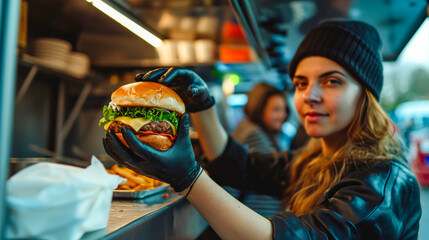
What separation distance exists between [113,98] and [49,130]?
316 cm

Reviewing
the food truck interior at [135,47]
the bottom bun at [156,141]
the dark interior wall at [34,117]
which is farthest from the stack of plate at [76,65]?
the bottom bun at [156,141]

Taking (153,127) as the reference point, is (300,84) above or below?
above

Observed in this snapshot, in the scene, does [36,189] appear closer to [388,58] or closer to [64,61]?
[64,61]

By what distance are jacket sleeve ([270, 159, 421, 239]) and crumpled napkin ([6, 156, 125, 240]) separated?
588 mm

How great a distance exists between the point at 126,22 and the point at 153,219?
805 mm

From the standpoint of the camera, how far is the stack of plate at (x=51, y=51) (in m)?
3.21

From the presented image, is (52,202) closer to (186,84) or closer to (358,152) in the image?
(186,84)

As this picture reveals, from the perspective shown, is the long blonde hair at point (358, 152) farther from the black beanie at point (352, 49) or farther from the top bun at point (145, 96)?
the top bun at point (145, 96)

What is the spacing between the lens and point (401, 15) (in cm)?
221

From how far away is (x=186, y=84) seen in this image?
4.73 feet

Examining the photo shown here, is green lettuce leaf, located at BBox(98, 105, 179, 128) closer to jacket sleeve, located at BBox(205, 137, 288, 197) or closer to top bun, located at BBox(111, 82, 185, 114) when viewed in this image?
top bun, located at BBox(111, 82, 185, 114)

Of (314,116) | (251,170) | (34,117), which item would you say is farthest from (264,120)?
(34,117)

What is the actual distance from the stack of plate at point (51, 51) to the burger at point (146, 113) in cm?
251

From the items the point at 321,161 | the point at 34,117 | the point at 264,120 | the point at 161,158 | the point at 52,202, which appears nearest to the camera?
the point at 52,202
